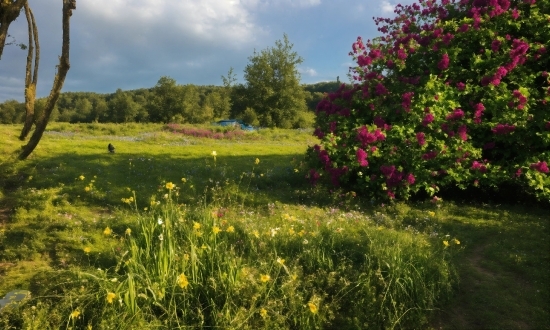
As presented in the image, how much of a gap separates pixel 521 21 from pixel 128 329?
30.7ft

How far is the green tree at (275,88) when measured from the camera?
4791 cm

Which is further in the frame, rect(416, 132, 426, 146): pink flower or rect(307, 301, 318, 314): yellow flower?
rect(416, 132, 426, 146): pink flower

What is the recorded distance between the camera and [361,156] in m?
7.91

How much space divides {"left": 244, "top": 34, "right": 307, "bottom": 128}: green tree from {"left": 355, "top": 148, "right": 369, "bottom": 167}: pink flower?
39.2 metres

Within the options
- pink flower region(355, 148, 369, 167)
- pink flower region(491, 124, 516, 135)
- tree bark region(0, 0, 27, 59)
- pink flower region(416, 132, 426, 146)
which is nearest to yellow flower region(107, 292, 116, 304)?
pink flower region(355, 148, 369, 167)

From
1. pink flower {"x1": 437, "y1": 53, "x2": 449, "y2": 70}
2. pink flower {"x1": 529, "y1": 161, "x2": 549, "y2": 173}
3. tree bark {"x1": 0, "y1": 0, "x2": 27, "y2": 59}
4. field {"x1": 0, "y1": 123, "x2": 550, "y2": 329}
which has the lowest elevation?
field {"x1": 0, "y1": 123, "x2": 550, "y2": 329}

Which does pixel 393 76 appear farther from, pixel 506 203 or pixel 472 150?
pixel 506 203

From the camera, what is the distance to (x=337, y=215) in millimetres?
7180

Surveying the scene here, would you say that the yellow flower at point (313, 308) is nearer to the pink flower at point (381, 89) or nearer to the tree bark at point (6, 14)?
the pink flower at point (381, 89)

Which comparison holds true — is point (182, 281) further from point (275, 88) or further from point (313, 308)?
point (275, 88)

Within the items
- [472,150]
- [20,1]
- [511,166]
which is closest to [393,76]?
[472,150]

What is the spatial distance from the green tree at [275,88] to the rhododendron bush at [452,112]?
37992mm

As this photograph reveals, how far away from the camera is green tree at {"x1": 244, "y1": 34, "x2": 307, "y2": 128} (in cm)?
4791

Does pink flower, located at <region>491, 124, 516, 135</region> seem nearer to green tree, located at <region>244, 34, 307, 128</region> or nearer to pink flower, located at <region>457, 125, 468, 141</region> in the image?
pink flower, located at <region>457, 125, 468, 141</region>
